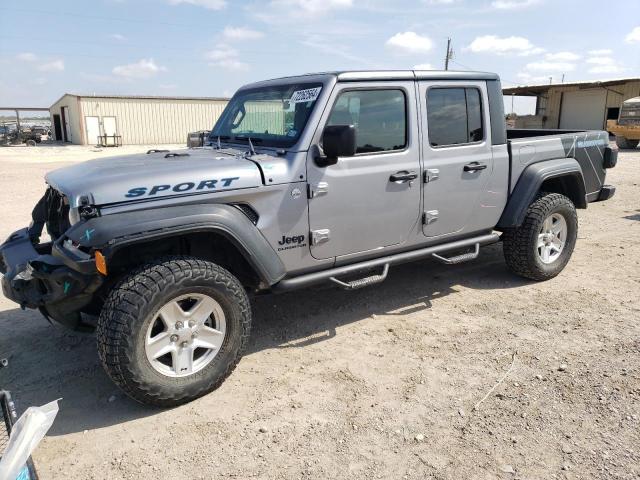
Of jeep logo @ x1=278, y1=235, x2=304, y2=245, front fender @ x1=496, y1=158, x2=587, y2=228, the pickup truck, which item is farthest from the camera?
front fender @ x1=496, y1=158, x2=587, y2=228

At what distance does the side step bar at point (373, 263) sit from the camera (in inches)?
144

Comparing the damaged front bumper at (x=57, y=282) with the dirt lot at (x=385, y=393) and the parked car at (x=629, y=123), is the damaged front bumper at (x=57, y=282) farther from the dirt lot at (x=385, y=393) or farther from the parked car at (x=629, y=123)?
the parked car at (x=629, y=123)

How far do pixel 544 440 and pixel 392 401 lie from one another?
0.85 meters

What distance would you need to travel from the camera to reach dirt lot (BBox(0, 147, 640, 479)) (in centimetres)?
267

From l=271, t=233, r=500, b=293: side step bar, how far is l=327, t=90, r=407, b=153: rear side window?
85 centimetres

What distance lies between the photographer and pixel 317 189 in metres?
3.60

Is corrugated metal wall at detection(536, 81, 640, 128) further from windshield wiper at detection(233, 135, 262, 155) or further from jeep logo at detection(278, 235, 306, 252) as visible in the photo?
jeep logo at detection(278, 235, 306, 252)

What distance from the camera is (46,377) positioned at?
3498 mm

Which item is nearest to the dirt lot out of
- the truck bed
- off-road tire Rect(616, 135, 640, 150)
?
the truck bed

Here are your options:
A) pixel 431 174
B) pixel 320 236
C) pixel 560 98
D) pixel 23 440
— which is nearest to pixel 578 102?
pixel 560 98

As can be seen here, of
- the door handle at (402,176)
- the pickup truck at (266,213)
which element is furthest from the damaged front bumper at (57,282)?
the door handle at (402,176)

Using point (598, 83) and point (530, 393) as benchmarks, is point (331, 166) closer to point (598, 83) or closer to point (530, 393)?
point (530, 393)

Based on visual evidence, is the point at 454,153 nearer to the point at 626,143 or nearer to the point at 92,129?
the point at 626,143

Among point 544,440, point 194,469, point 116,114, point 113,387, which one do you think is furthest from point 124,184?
point 116,114
